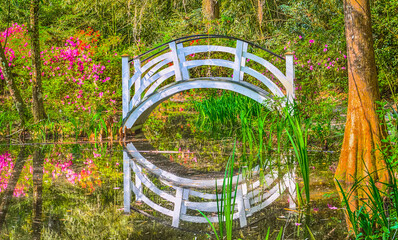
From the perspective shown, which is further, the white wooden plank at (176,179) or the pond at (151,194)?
the white wooden plank at (176,179)

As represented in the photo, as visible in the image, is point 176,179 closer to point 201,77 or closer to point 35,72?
point 201,77

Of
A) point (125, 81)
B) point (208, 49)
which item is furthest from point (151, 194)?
point (125, 81)

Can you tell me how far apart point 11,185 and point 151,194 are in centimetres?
135

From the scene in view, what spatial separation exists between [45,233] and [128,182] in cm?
149

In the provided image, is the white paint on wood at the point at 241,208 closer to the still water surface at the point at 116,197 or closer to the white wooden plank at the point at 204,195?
the still water surface at the point at 116,197

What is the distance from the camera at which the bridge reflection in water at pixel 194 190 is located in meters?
3.38

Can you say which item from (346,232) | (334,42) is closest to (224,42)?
(334,42)

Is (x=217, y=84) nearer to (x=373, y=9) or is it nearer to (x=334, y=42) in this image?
(x=334, y=42)

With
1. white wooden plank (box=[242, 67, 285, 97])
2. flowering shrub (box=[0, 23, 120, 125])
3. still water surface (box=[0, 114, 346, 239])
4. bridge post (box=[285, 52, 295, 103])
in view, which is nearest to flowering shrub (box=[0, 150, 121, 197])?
still water surface (box=[0, 114, 346, 239])

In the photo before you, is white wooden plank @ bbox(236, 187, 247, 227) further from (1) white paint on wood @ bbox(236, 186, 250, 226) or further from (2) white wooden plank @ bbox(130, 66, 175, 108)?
(2) white wooden plank @ bbox(130, 66, 175, 108)

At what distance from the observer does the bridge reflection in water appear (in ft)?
11.1

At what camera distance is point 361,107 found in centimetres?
406

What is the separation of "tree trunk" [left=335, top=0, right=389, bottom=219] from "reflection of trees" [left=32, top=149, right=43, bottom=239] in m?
2.49

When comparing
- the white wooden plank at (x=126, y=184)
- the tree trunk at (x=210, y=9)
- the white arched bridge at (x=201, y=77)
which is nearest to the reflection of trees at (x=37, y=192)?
the white wooden plank at (x=126, y=184)
